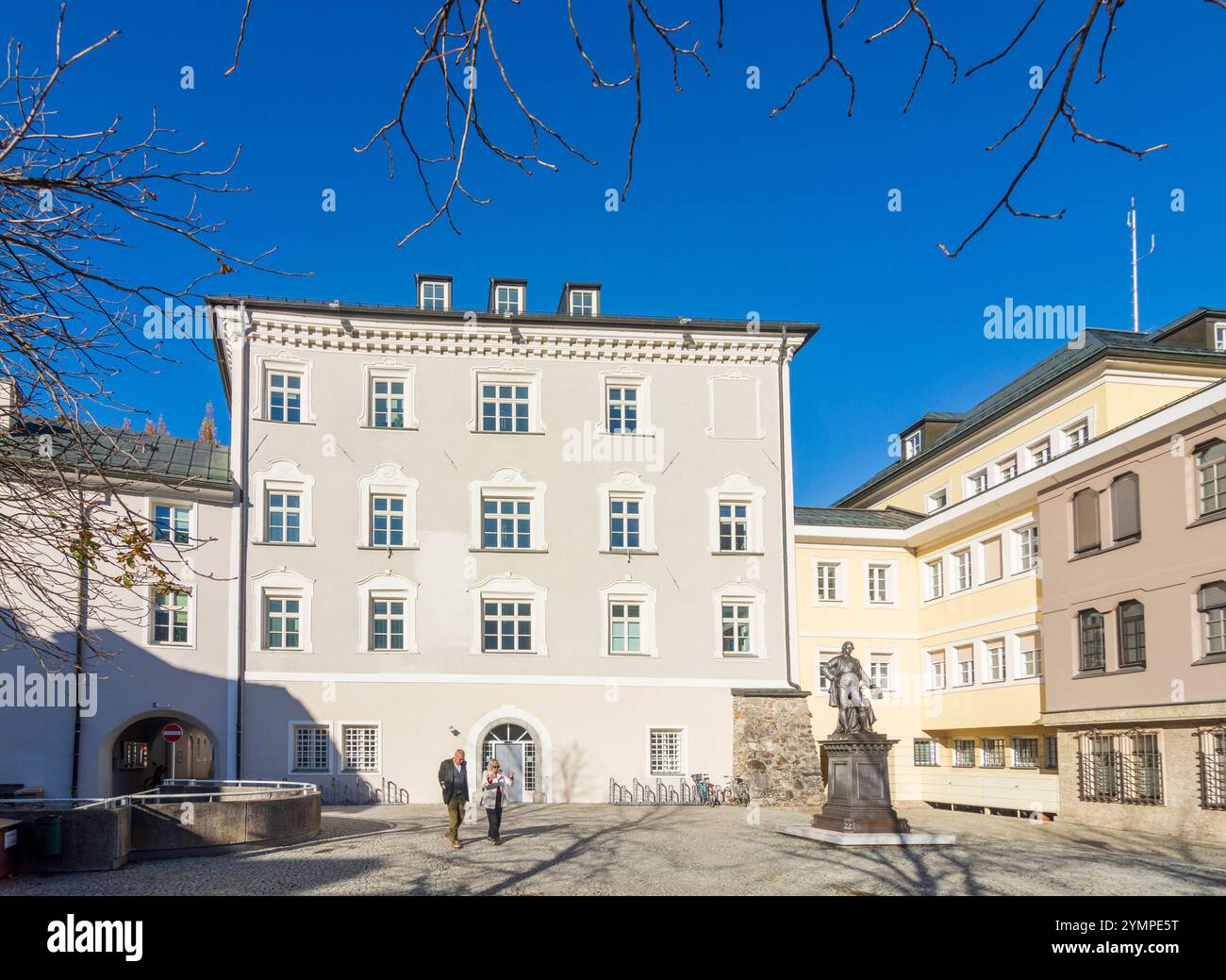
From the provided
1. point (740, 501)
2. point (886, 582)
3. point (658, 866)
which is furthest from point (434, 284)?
point (658, 866)

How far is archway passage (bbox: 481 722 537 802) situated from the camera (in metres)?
34.8

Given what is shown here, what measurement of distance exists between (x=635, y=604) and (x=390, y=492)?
7.93m

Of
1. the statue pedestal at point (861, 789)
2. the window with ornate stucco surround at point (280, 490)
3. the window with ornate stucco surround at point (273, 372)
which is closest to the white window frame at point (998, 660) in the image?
the statue pedestal at point (861, 789)

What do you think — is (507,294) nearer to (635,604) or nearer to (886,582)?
(635,604)

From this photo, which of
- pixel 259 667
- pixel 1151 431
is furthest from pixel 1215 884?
pixel 259 667

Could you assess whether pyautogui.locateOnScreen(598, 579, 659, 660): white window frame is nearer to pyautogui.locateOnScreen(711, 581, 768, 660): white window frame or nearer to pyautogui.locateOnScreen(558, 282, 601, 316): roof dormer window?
pyautogui.locateOnScreen(711, 581, 768, 660): white window frame

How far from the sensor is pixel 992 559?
3606 cm

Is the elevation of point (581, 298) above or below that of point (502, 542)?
above

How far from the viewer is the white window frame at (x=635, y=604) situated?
36125mm

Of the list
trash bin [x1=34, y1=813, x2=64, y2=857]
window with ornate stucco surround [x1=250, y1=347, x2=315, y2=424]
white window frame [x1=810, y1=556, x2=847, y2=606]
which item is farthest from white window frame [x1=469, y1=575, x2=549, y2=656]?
trash bin [x1=34, y1=813, x2=64, y2=857]

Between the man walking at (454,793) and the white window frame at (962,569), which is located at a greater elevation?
the white window frame at (962,569)

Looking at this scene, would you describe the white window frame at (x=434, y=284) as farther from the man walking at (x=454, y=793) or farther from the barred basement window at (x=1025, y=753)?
the barred basement window at (x=1025, y=753)

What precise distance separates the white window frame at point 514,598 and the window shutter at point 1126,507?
1575cm
